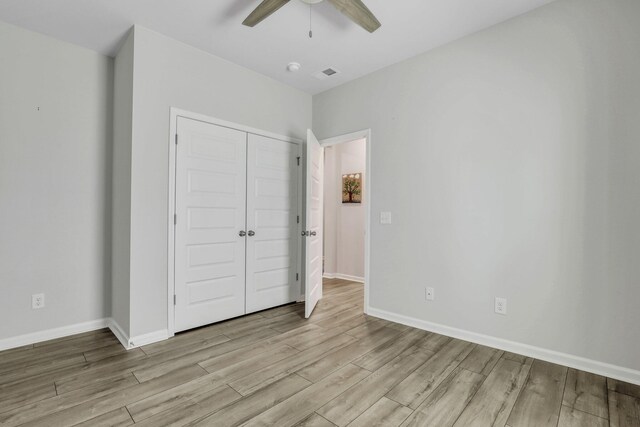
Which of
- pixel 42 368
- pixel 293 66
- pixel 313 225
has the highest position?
pixel 293 66

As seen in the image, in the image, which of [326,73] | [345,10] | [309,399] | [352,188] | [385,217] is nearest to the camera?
[309,399]

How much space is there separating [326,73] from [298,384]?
304 cm

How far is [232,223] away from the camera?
323cm

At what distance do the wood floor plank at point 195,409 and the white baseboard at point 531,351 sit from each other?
73.7 inches

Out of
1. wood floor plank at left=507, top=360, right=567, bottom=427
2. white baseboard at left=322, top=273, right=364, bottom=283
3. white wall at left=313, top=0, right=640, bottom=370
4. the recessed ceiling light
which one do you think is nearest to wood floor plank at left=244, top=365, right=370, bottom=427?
wood floor plank at left=507, top=360, right=567, bottom=427

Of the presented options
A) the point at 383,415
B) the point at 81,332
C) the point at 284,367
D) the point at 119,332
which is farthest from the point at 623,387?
the point at 81,332

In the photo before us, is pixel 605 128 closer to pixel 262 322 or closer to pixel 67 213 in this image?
pixel 262 322

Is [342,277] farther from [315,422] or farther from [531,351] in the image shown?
[315,422]

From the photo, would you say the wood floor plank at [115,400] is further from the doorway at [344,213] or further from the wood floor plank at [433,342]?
the doorway at [344,213]

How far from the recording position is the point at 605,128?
2.16 metres

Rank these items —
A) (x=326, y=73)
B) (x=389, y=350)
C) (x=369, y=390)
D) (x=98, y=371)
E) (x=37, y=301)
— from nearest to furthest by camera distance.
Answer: (x=369, y=390) < (x=98, y=371) < (x=389, y=350) < (x=37, y=301) < (x=326, y=73)

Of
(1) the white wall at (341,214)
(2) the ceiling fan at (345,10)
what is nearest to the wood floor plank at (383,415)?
(2) the ceiling fan at (345,10)

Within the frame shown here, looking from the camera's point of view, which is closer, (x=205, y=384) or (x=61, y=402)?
(x=61, y=402)

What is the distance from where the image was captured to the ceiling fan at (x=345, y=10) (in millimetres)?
2014
